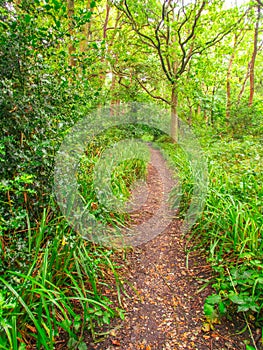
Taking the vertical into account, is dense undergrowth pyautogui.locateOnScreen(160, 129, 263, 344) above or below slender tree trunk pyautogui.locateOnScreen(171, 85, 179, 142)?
below

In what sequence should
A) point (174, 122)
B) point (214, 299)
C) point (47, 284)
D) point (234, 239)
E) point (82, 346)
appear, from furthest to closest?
1. point (174, 122)
2. point (234, 239)
3. point (214, 299)
4. point (47, 284)
5. point (82, 346)

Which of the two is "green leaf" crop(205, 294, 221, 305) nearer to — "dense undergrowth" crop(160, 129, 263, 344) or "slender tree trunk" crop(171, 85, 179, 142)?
"dense undergrowth" crop(160, 129, 263, 344)

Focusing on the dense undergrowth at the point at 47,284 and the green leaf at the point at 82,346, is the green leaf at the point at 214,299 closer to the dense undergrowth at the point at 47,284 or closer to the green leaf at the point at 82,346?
Answer: the dense undergrowth at the point at 47,284

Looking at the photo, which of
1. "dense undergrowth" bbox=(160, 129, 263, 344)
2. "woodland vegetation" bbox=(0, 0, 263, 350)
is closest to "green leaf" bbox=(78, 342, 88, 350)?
"woodland vegetation" bbox=(0, 0, 263, 350)

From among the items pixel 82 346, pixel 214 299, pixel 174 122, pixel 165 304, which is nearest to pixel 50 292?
pixel 82 346

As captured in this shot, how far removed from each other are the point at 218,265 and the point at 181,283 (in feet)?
1.12

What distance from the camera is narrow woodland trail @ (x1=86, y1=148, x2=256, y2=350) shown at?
54.0 inches

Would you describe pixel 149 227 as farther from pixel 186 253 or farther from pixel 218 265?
pixel 218 265

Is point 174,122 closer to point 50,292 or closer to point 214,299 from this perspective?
point 214,299

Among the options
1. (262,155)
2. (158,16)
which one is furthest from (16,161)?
(158,16)

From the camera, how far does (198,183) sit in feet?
9.49

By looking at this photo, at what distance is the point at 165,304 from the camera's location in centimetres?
168

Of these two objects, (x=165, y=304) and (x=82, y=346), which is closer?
(x=82, y=346)

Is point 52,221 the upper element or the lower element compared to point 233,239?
upper
